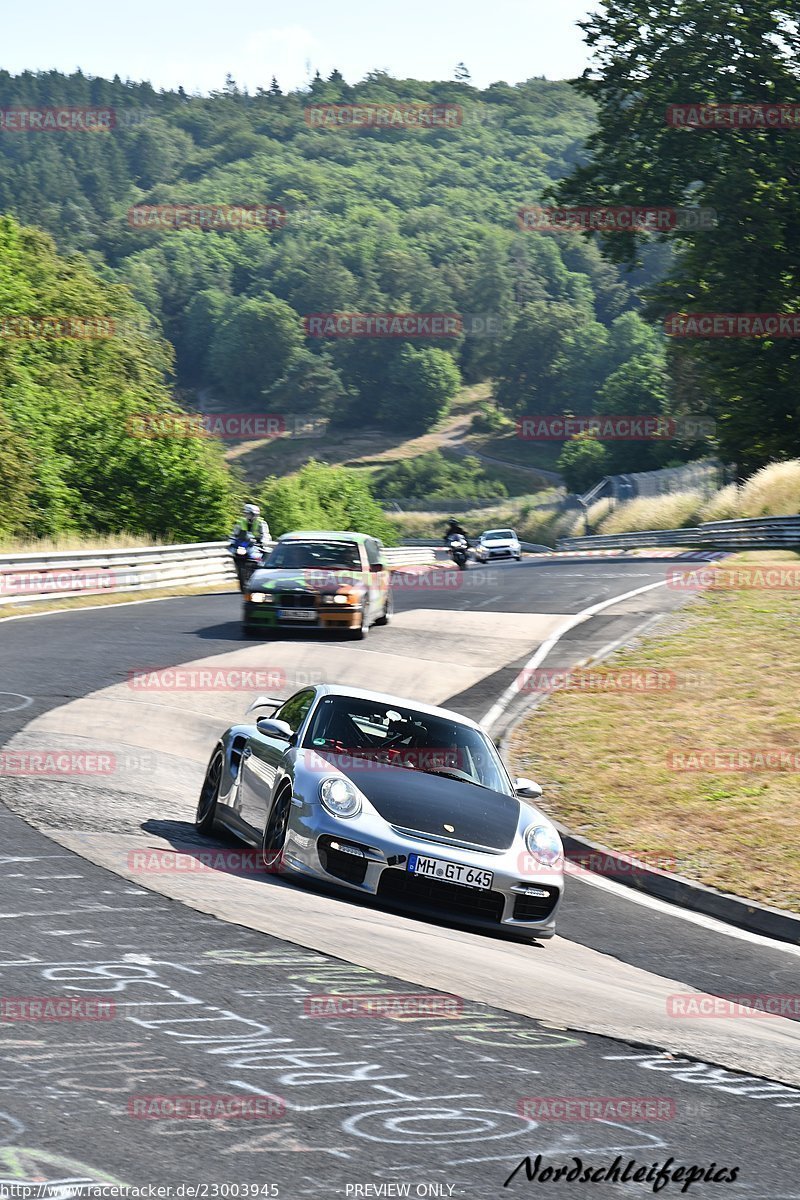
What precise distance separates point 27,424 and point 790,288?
23.4 metres

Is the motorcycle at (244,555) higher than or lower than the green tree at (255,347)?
lower

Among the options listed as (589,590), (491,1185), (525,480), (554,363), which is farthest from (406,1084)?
(554,363)

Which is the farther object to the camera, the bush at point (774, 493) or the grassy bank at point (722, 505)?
the grassy bank at point (722, 505)

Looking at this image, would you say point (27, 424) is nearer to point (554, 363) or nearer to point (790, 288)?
point (790, 288)

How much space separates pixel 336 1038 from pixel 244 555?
2272cm

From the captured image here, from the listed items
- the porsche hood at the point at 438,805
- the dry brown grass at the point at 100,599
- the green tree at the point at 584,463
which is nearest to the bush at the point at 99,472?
the dry brown grass at the point at 100,599

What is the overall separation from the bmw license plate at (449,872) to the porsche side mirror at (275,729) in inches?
57.2

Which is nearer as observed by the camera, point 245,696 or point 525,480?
point 245,696

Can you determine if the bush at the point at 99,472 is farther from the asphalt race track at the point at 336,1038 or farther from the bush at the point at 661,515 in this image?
the asphalt race track at the point at 336,1038

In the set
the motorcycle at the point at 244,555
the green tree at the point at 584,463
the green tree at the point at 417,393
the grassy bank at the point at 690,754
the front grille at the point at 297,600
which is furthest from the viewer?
the green tree at the point at 417,393

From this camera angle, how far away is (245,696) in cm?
1694

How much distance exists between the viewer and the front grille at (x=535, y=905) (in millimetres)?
8398

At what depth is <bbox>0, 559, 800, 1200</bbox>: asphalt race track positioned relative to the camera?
4098 mm

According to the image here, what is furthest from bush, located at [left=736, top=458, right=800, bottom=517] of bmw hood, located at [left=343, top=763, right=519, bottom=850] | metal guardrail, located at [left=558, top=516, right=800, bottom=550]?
bmw hood, located at [left=343, top=763, right=519, bottom=850]
